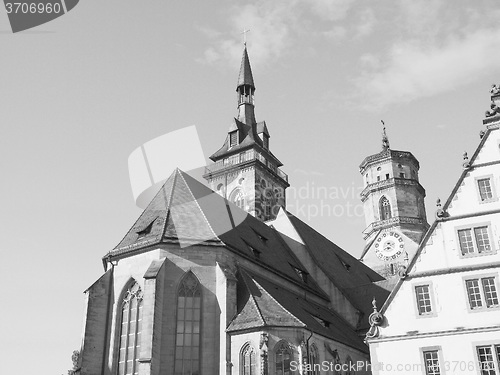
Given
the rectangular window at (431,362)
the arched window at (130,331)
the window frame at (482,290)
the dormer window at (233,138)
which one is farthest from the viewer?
the dormer window at (233,138)

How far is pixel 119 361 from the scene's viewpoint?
24906 millimetres

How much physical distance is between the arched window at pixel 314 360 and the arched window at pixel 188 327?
489 cm

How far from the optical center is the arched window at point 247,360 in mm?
23156

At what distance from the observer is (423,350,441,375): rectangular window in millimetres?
21406

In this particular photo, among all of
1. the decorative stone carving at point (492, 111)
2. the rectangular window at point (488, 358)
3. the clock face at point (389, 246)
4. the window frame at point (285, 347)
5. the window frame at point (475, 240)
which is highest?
the clock face at point (389, 246)

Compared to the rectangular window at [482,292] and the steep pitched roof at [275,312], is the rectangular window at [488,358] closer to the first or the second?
the rectangular window at [482,292]

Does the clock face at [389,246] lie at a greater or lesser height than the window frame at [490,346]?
greater

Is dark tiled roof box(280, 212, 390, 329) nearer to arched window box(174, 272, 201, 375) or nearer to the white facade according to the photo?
the white facade

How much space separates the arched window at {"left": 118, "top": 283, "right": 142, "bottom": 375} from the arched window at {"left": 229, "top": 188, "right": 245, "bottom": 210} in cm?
1963

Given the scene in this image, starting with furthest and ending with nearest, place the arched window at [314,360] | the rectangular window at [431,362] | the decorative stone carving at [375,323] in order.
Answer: the arched window at [314,360]
the decorative stone carving at [375,323]
the rectangular window at [431,362]

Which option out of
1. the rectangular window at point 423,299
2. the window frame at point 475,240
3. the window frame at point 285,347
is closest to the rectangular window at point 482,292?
the window frame at point 475,240

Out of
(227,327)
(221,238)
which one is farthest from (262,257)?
(227,327)

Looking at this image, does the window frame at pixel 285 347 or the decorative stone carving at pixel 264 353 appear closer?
the decorative stone carving at pixel 264 353

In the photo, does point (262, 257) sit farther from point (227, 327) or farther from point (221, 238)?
point (227, 327)
